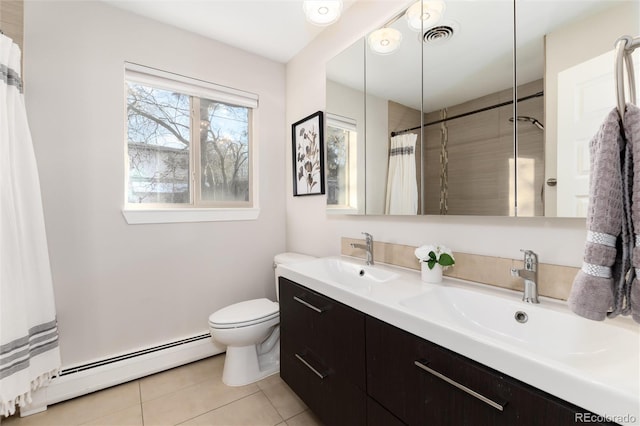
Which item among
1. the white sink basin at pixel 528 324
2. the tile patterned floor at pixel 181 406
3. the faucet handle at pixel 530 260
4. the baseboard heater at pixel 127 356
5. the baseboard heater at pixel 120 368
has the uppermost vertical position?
the faucet handle at pixel 530 260

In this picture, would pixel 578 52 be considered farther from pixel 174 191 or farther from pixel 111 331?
pixel 111 331

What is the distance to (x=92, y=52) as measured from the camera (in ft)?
5.73

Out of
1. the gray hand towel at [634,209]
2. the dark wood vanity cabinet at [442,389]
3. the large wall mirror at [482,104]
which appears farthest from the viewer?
the large wall mirror at [482,104]

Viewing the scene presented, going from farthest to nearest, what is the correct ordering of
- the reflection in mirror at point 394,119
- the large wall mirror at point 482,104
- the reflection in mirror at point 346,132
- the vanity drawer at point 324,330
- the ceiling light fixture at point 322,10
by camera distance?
the reflection in mirror at point 346,132, the ceiling light fixture at point 322,10, the reflection in mirror at point 394,119, the vanity drawer at point 324,330, the large wall mirror at point 482,104

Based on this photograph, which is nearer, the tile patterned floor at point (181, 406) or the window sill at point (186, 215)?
the tile patterned floor at point (181, 406)

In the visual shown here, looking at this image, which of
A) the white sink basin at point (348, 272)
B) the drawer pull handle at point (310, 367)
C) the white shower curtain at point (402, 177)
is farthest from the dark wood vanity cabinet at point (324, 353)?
the white shower curtain at point (402, 177)

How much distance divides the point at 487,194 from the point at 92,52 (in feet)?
7.89

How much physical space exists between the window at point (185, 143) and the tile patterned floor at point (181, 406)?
1.19 m

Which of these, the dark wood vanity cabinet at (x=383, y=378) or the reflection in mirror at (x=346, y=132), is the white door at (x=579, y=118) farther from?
the reflection in mirror at (x=346, y=132)

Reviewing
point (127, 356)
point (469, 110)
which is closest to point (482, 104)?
point (469, 110)

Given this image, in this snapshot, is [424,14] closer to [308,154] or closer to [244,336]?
[308,154]

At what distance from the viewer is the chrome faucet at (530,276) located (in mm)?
1000

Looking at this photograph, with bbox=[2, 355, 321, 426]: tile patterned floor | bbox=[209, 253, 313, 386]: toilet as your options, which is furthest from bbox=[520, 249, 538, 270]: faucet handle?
bbox=[209, 253, 313, 386]: toilet

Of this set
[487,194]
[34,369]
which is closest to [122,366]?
[34,369]
